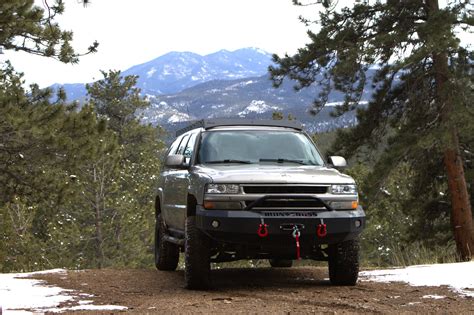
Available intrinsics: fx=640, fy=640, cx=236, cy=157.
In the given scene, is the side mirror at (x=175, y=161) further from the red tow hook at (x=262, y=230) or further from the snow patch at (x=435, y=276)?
the snow patch at (x=435, y=276)

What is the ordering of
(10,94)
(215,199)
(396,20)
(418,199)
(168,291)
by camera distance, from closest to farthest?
1. (215,199)
2. (168,291)
3. (10,94)
4. (396,20)
5. (418,199)

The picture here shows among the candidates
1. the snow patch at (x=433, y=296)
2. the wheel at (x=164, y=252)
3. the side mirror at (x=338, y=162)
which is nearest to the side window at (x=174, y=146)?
the wheel at (x=164, y=252)

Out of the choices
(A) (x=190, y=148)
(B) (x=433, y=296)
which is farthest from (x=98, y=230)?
(B) (x=433, y=296)

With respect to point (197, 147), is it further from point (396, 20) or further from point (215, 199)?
point (396, 20)

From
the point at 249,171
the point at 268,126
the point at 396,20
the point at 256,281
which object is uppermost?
the point at 396,20

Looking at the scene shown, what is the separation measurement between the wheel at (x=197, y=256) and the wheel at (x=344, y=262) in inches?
62.7

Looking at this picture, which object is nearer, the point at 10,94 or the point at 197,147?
the point at 197,147

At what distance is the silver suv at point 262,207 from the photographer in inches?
282

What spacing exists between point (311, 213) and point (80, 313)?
2737 mm

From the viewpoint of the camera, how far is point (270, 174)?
7.33 m

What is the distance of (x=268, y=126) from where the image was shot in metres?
8.97

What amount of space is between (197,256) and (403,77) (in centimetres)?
1274

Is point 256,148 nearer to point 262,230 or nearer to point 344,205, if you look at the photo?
point 344,205

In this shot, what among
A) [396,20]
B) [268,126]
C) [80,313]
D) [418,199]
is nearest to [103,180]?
[418,199]
